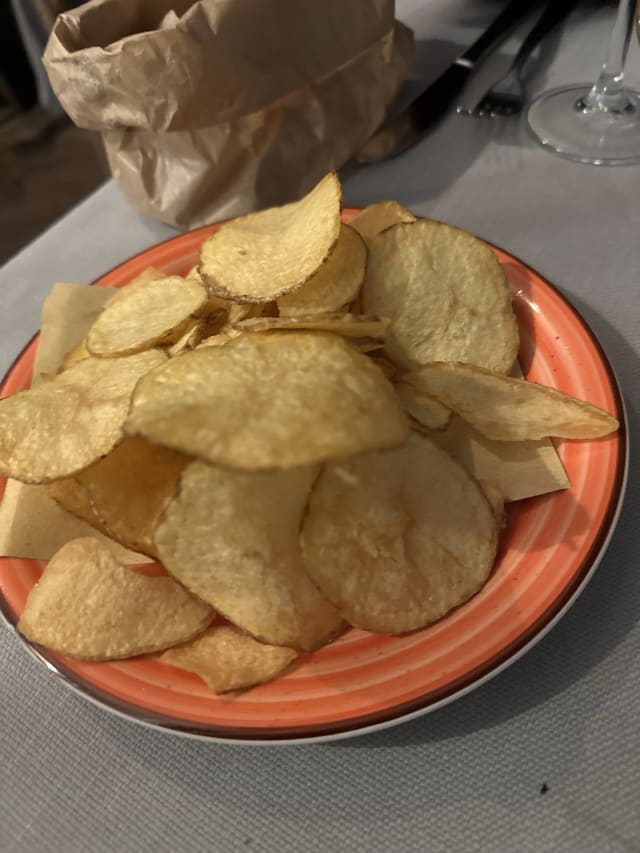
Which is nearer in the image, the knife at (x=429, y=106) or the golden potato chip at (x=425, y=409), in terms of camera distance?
the golden potato chip at (x=425, y=409)

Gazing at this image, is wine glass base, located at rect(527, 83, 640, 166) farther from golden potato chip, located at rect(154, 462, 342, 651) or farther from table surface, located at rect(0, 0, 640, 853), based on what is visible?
golden potato chip, located at rect(154, 462, 342, 651)

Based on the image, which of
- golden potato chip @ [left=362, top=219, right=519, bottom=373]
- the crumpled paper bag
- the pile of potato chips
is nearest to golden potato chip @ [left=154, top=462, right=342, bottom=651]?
the pile of potato chips

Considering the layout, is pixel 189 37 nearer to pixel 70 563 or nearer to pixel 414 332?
pixel 414 332

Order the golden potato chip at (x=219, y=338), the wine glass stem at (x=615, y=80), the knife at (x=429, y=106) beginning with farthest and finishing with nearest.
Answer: the knife at (x=429, y=106)
the wine glass stem at (x=615, y=80)
the golden potato chip at (x=219, y=338)

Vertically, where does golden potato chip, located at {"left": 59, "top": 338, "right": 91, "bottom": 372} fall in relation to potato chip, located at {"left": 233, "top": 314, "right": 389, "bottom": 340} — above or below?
below

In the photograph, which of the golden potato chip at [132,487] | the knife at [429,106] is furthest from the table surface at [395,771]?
the knife at [429,106]

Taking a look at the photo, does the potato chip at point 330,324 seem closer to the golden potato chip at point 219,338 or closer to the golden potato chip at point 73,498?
the golden potato chip at point 219,338

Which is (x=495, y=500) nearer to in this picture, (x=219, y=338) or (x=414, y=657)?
(x=414, y=657)
